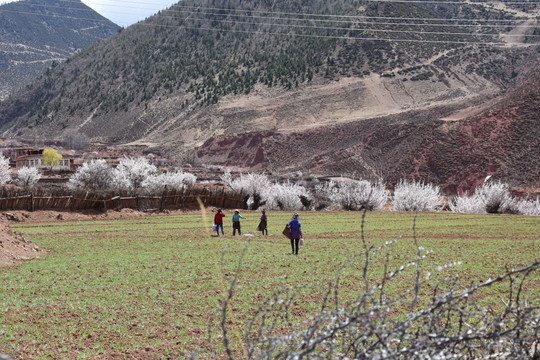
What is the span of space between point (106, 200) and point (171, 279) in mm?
28041

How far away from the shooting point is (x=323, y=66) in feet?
386

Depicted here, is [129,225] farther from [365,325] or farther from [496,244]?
[365,325]

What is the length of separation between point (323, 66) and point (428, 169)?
170 ft

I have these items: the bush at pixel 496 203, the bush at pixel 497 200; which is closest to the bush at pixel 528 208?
the bush at pixel 496 203

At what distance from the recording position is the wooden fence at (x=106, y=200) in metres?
37.4

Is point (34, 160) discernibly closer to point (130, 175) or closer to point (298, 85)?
point (130, 175)

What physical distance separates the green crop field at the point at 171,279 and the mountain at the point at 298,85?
4831 centimetres

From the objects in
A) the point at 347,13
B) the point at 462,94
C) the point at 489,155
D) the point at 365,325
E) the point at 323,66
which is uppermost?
the point at 347,13

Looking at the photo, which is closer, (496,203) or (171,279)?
(171,279)

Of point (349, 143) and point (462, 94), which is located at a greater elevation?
point (462, 94)

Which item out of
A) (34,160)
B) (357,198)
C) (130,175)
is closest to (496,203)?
(357,198)

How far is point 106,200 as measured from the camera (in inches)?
1592

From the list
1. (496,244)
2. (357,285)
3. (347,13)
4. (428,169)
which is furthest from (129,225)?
(347,13)

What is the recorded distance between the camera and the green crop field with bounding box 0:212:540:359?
8.90 m
